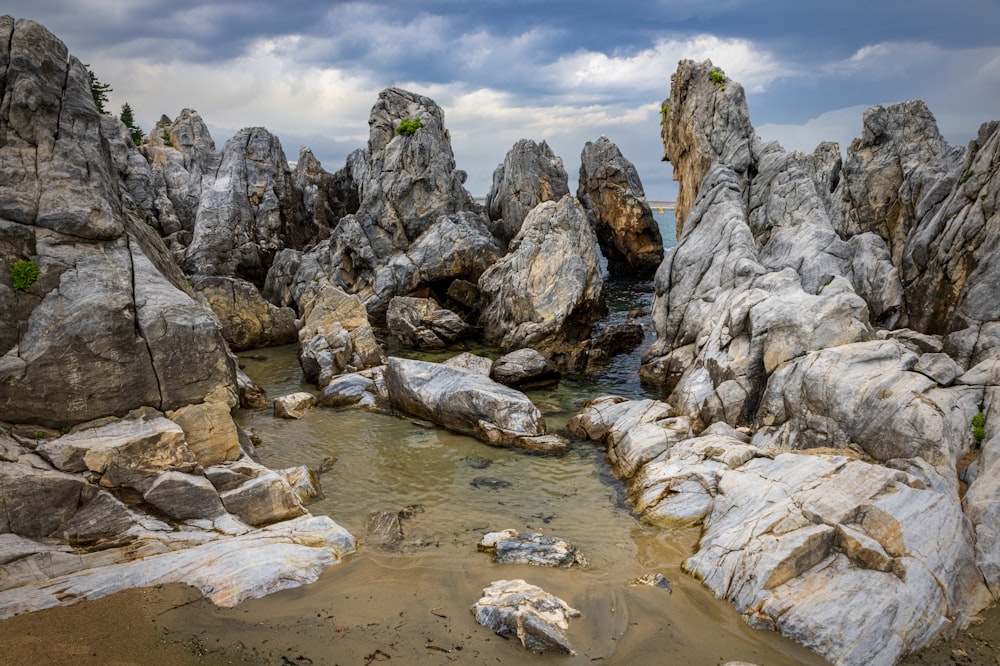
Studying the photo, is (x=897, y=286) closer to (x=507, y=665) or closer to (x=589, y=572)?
(x=589, y=572)

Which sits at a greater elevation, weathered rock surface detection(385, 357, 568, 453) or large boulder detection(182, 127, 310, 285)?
large boulder detection(182, 127, 310, 285)

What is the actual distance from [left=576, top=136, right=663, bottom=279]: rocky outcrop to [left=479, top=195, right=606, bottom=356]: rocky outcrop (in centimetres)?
2915

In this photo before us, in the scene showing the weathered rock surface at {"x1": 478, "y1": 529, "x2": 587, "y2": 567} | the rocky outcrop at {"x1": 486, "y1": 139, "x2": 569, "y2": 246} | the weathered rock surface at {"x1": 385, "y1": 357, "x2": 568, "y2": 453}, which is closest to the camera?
the weathered rock surface at {"x1": 478, "y1": 529, "x2": 587, "y2": 567}

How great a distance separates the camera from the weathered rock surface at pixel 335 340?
30.4 meters

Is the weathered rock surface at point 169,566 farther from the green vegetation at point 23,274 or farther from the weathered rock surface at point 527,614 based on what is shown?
the green vegetation at point 23,274

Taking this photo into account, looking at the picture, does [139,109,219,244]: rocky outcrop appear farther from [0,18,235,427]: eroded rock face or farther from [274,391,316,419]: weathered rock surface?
[0,18,235,427]: eroded rock face

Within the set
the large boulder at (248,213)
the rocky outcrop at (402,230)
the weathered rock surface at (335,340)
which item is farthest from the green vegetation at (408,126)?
the weathered rock surface at (335,340)

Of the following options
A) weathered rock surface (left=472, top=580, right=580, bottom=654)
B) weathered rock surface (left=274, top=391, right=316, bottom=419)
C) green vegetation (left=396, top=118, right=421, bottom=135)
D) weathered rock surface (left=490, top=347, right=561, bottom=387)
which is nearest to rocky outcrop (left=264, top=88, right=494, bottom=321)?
green vegetation (left=396, top=118, right=421, bottom=135)

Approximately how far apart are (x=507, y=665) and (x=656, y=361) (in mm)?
22500

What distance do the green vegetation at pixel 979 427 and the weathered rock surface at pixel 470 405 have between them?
12412 millimetres

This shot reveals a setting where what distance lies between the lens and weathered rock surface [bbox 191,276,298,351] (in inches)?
1403

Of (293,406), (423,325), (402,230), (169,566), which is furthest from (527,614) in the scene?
(402,230)

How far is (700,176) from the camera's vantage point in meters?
41.2

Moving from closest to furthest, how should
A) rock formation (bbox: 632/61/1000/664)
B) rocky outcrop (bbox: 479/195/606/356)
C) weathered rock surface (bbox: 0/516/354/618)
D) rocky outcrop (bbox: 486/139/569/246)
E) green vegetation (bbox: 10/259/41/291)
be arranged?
1. weathered rock surface (bbox: 0/516/354/618)
2. rock formation (bbox: 632/61/1000/664)
3. green vegetation (bbox: 10/259/41/291)
4. rocky outcrop (bbox: 479/195/606/356)
5. rocky outcrop (bbox: 486/139/569/246)
